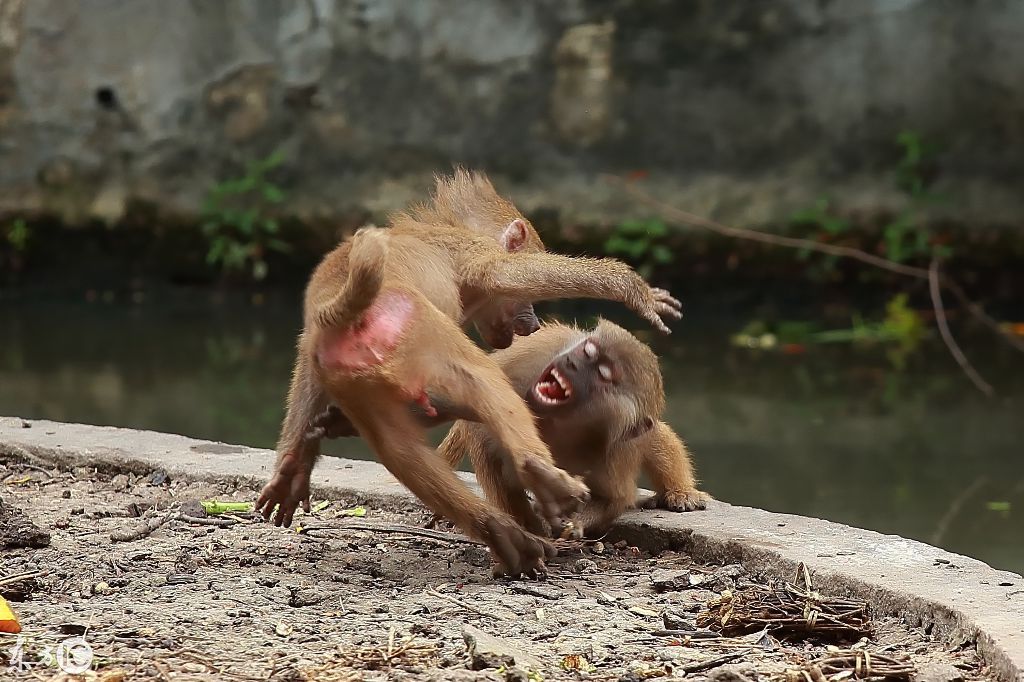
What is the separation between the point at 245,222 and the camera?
12602 mm

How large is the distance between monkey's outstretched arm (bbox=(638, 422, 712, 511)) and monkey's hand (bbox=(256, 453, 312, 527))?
129 centimetres

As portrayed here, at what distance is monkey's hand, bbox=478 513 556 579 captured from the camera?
4164 millimetres

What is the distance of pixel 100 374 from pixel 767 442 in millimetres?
4714

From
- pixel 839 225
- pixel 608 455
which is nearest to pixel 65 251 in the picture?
pixel 839 225

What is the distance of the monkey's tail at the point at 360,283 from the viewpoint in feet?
12.5

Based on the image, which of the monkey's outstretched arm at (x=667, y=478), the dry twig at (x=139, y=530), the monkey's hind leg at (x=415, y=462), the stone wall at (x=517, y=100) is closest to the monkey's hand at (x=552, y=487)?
the monkey's hind leg at (x=415, y=462)

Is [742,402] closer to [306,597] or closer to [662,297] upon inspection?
[662,297]

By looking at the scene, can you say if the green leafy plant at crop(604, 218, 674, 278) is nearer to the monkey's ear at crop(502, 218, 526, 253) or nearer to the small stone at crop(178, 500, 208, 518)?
the monkey's ear at crop(502, 218, 526, 253)

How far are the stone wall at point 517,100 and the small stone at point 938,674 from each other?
Result: 28.8ft

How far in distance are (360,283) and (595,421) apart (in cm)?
138

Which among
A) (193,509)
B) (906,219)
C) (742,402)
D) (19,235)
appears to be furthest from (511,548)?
(19,235)

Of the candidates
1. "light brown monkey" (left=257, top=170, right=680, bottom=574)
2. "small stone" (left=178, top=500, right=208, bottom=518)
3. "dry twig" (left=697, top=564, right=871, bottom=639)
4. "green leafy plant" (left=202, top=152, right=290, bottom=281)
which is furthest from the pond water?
"light brown monkey" (left=257, top=170, right=680, bottom=574)

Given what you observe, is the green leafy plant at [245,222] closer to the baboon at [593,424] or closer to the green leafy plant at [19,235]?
the green leafy plant at [19,235]

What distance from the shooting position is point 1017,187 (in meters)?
11.9
